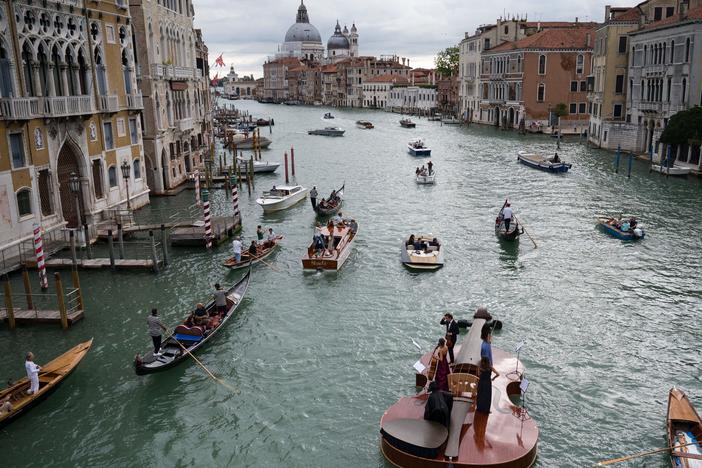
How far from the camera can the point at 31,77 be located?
22.2 m

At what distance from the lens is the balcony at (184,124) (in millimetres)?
37969

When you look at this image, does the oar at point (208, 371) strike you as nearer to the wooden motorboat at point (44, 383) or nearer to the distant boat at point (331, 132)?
the wooden motorboat at point (44, 383)

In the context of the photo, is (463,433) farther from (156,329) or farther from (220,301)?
(220,301)

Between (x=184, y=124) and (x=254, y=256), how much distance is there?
1930 centimetres

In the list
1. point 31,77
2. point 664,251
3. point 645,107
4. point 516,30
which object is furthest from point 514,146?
point 31,77

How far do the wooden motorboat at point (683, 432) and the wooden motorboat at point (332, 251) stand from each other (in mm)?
11462

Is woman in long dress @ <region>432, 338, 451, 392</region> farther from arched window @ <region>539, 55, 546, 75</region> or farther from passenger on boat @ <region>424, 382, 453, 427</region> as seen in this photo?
arched window @ <region>539, 55, 546, 75</region>

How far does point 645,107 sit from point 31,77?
40.1 metres

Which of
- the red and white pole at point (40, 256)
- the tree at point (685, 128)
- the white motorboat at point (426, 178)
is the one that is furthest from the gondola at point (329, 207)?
the tree at point (685, 128)

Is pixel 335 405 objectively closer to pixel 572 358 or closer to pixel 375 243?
pixel 572 358

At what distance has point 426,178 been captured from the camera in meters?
40.1

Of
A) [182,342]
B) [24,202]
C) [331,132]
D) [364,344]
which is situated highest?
[24,202]

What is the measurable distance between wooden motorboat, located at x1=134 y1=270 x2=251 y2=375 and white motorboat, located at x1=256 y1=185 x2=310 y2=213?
44.6 ft

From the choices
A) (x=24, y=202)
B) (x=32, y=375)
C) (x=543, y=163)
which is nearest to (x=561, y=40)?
(x=543, y=163)
